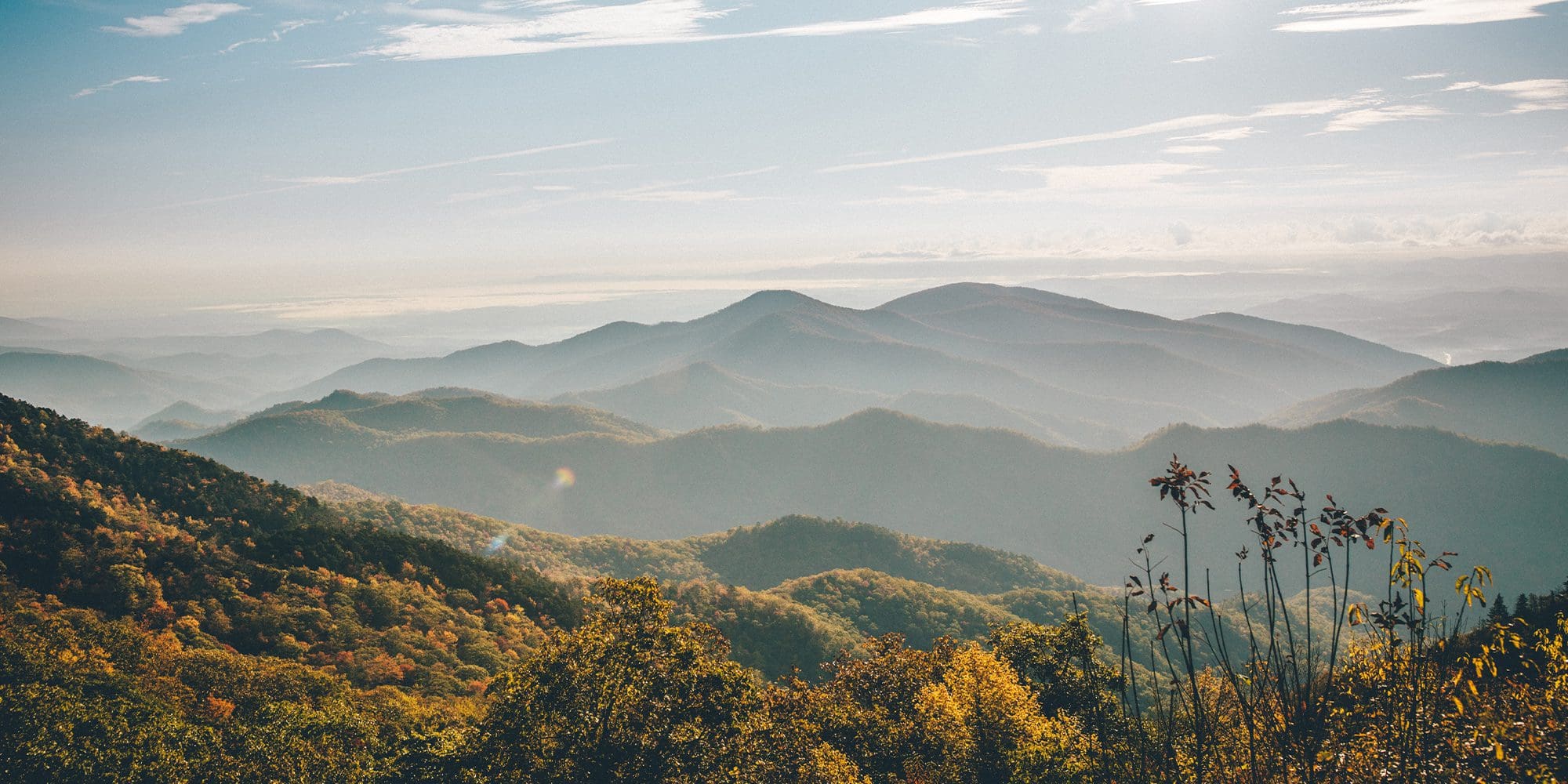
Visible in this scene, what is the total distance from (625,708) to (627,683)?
892 millimetres

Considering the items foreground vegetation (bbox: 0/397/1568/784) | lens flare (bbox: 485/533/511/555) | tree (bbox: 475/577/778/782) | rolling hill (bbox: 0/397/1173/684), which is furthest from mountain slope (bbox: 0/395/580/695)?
lens flare (bbox: 485/533/511/555)

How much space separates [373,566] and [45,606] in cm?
3919

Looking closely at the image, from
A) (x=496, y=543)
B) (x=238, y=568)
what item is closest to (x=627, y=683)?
(x=238, y=568)

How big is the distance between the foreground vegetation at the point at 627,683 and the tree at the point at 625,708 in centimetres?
9

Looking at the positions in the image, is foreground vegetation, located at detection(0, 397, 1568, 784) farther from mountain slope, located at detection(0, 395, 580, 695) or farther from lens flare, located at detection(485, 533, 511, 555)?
lens flare, located at detection(485, 533, 511, 555)

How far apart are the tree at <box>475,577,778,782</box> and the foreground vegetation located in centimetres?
9

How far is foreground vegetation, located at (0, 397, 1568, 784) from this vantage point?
62.0 ft

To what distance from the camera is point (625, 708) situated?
2805 cm

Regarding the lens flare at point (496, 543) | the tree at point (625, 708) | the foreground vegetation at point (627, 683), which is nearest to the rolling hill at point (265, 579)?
the foreground vegetation at point (627, 683)

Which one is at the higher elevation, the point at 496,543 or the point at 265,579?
the point at 265,579

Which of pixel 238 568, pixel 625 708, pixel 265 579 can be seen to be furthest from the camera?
pixel 265 579

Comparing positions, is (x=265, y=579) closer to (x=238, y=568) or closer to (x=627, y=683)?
(x=238, y=568)

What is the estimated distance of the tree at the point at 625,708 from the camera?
28.0 meters

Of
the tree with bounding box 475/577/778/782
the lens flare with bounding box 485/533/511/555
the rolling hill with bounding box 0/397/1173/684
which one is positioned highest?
the tree with bounding box 475/577/778/782
